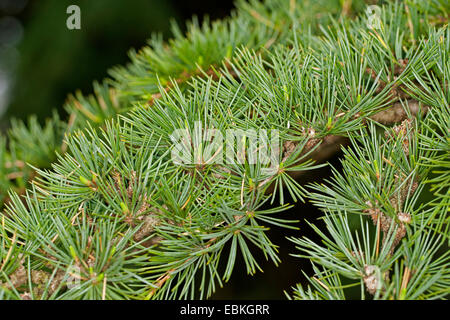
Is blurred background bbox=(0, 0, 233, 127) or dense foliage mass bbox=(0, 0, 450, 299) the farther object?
blurred background bbox=(0, 0, 233, 127)

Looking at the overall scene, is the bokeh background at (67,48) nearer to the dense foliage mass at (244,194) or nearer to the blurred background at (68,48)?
the blurred background at (68,48)

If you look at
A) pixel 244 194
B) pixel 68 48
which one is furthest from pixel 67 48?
pixel 244 194

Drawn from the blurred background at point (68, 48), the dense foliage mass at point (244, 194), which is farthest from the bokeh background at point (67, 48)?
the dense foliage mass at point (244, 194)

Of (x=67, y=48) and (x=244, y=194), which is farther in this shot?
(x=67, y=48)

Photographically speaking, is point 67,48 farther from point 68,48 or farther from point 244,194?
point 244,194

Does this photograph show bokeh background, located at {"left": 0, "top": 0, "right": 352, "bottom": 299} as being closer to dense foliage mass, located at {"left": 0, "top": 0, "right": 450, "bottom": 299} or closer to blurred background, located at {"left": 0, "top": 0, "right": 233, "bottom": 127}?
blurred background, located at {"left": 0, "top": 0, "right": 233, "bottom": 127}

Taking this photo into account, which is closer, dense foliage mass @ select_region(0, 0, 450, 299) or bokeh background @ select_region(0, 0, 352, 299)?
dense foliage mass @ select_region(0, 0, 450, 299)

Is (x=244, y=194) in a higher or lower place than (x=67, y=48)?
lower

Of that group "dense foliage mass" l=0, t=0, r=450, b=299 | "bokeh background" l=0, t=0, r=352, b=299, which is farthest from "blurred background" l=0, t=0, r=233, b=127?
"dense foliage mass" l=0, t=0, r=450, b=299

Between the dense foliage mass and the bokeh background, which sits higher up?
the bokeh background
